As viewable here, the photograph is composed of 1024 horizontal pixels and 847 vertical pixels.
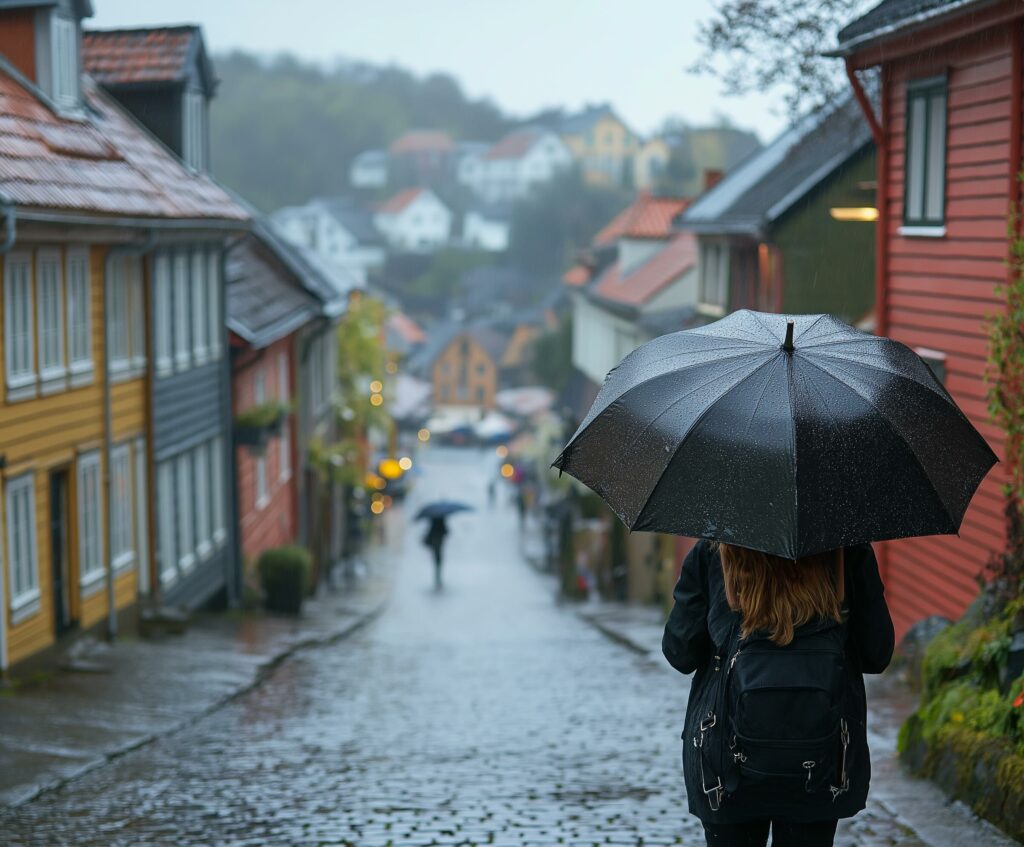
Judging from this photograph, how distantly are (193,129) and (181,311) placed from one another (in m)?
3.34

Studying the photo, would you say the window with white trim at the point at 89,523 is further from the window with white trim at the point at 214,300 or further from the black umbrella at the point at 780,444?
the black umbrella at the point at 780,444

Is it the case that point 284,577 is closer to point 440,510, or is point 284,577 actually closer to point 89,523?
point 89,523

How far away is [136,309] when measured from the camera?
17.7 m

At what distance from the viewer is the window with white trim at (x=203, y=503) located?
20.9m

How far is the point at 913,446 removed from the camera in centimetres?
436

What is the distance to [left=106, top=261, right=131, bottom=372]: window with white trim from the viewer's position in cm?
1653

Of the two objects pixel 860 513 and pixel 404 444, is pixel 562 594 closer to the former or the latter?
pixel 860 513

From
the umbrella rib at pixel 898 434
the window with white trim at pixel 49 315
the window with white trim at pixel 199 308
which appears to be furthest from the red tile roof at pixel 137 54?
the umbrella rib at pixel 898 434

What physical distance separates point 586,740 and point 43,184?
688 cm

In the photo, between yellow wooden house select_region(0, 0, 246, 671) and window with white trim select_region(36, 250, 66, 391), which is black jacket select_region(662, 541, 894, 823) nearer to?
yellow wooden house select_region(0, 0, 246, 671)

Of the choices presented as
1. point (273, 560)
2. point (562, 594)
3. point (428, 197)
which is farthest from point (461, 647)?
point (428, 197)

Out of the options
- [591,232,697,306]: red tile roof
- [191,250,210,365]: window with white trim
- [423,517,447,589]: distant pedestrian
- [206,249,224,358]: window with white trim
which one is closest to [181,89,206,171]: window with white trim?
[206,249,224,358]: window with white trim

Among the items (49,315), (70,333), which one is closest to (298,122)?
(70,333)

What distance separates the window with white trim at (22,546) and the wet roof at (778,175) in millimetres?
10911
